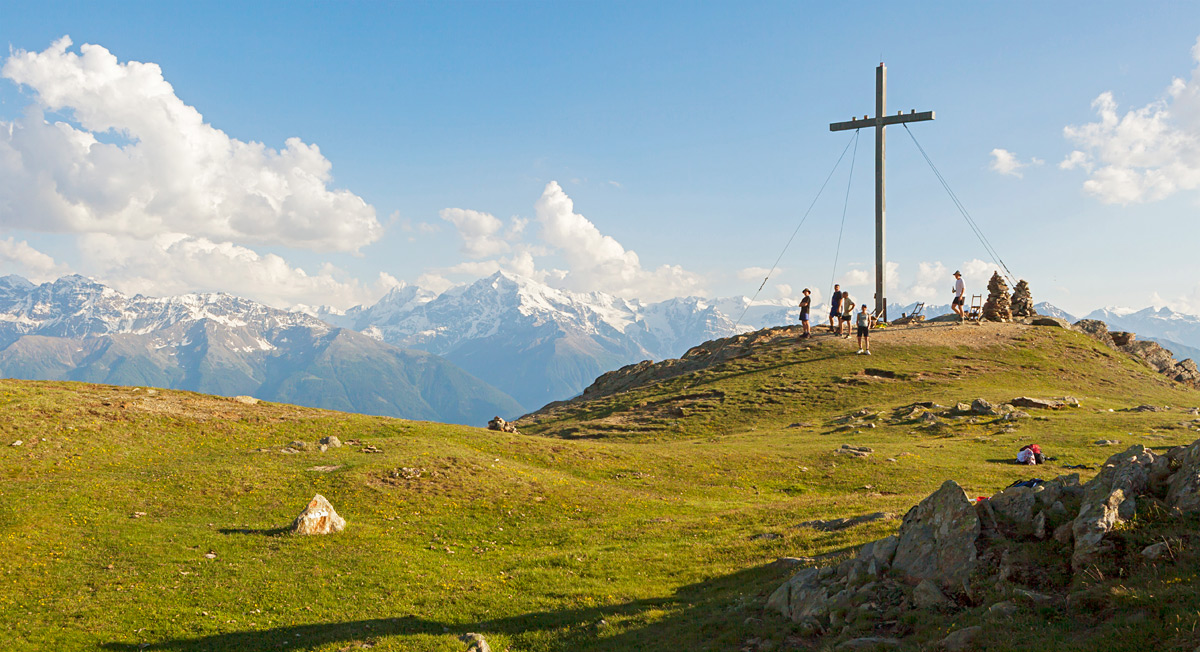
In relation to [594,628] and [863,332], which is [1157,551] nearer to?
[594,628]

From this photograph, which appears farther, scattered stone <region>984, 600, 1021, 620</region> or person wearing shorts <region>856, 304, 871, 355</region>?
person wearing shorts <region>856, 304, 871, 355</region>

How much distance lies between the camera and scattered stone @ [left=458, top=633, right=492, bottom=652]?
52.9 feet

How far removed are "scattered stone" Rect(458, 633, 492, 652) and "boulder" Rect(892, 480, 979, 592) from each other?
1084cm

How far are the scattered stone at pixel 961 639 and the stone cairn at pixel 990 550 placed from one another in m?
0.03

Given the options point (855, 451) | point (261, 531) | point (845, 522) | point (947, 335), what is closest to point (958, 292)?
point (947, 335)

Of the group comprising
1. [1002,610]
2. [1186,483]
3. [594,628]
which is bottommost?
[594,628]

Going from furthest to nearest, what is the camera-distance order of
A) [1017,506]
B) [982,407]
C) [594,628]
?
1. [982,407]
2. [594,628]
3. [1017,506]

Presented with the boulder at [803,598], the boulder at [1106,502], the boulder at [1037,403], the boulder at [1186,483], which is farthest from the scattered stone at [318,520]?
the boulder at [1037,403]

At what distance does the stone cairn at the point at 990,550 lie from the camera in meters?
12.5

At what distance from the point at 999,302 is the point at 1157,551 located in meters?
81.3

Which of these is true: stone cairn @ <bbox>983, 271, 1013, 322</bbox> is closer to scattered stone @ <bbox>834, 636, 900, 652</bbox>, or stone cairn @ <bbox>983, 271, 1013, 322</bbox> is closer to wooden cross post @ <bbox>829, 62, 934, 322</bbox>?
wooden cross post @ <bbox>829, 62, 934, 322</bbox>

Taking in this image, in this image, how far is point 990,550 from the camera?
45.5 ft

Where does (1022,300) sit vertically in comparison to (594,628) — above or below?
above

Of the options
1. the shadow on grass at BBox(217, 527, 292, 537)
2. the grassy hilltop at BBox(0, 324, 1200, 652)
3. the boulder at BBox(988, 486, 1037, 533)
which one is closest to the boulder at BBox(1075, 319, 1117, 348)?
the grassy hilltop at BBox(0, 324, 1200, 652)
